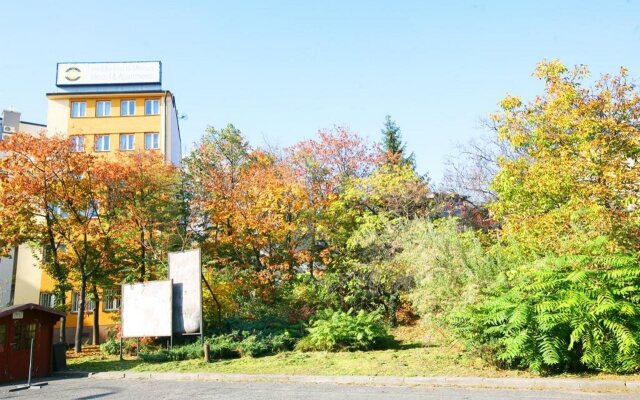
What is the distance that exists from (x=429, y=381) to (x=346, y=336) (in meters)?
5.95

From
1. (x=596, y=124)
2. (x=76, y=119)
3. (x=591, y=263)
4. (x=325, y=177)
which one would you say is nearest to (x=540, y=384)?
(x=591, y=263)

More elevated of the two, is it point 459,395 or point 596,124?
point 596,124

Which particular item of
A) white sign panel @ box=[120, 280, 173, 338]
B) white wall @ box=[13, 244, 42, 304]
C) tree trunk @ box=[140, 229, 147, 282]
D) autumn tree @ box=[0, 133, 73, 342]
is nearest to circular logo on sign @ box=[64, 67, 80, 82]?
white wall @ box=[13, 244, 42, 304]

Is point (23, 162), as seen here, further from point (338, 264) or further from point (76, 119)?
point (76, 119)

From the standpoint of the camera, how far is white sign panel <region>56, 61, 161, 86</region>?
4469 centimetres

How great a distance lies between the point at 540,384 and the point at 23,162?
22412mm

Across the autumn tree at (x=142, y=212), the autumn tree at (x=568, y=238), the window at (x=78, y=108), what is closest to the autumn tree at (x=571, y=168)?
the autumn tree at (x=568, y=238)

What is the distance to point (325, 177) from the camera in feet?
102

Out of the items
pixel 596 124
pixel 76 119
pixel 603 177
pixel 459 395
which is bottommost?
pixel 459 395

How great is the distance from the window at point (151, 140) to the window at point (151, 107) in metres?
1.96

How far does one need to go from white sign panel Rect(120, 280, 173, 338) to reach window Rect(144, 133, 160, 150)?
960 inches

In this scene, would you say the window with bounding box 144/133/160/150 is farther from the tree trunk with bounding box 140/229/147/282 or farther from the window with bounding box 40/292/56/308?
the tree trunk with bounding box 140/229/147/282

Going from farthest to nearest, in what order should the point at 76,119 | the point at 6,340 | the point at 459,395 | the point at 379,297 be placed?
the point at 76,119 < the point at 379,297 < the point at 6,340 < the point at 459,395

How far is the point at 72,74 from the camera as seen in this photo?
147 ft
